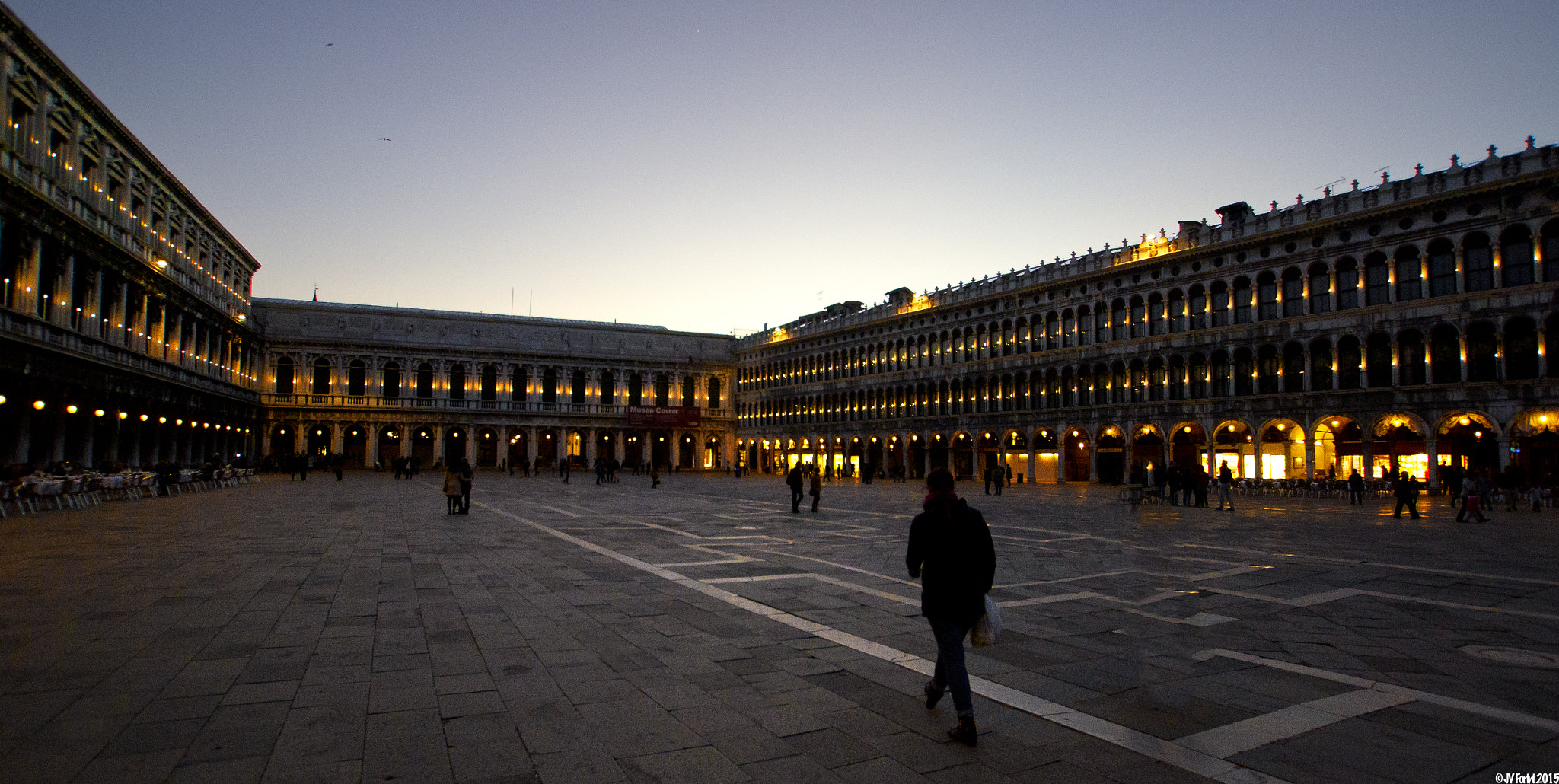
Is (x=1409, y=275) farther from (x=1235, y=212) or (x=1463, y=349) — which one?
(x=1235, y=212)

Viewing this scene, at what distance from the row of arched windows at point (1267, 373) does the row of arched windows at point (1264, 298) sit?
1.70 m

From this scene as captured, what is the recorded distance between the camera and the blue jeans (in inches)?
193

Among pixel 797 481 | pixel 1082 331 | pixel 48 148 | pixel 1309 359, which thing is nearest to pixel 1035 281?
pixel 1082 331

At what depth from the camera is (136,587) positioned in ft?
31.4

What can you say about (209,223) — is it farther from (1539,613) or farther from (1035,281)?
(1539,613)

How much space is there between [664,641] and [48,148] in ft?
108

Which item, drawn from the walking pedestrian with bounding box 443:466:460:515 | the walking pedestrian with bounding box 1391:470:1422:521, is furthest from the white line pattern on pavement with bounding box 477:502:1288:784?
the walking pedestrian with bounding box 1391:470:1422:521

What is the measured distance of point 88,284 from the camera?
29875 mm

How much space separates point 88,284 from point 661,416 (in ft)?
148

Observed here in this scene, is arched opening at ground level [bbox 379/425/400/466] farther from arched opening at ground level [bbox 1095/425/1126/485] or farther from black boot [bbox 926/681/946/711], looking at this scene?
black boot [bbox 926/681/946/711]

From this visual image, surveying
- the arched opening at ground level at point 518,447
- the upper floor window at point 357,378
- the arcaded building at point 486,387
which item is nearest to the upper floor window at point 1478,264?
the arcaded building at point 486,387

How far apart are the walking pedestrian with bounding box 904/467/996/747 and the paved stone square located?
40 cm

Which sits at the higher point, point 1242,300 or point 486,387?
point 1242,300

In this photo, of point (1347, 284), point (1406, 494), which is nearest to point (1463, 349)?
point (1347, 284)
